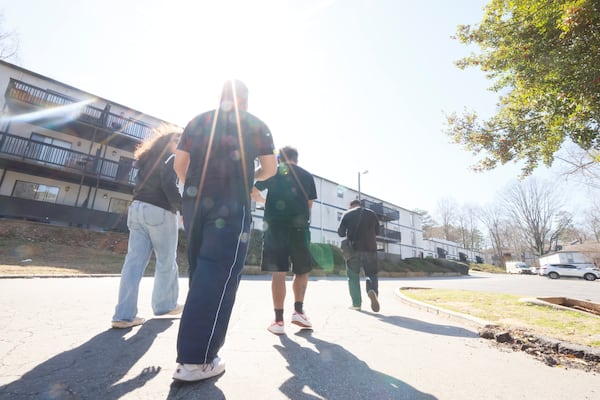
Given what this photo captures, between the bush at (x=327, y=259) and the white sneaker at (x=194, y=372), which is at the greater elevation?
the bush at (x=327, y=259)

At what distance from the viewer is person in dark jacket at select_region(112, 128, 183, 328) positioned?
2693 millimetres

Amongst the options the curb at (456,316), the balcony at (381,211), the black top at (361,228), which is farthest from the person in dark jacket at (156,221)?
the balcony at (381,211)

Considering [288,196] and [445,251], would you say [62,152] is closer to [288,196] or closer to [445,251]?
[288,196]

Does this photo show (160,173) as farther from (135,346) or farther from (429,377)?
(429,377)

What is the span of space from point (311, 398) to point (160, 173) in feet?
7.98

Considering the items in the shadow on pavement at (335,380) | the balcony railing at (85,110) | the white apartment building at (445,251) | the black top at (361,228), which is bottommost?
the shadow on pavement at (335,380)

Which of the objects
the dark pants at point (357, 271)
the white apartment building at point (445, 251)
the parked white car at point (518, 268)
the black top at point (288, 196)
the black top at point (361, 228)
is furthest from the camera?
the white apartment building at point (445, 251)

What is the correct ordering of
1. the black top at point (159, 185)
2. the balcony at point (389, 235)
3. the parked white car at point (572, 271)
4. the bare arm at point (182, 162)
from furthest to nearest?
the balcony at point (389, 235) < the parked white car at point (572, 271) < the black top at point (159, 185) < the bare arm at point (182, 162)

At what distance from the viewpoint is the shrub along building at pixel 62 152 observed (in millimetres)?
13508

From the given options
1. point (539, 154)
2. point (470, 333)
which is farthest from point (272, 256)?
point (539, 154)

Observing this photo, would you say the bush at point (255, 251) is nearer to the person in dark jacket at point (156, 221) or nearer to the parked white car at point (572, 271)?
the person in dark jacket at point (156, 221)

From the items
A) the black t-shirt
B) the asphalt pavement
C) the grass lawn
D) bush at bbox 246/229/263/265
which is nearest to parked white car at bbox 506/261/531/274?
bush at bbox 246/229/263/265

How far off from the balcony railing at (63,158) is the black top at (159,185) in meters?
15.4

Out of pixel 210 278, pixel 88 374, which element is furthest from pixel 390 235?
pixel 88 374
